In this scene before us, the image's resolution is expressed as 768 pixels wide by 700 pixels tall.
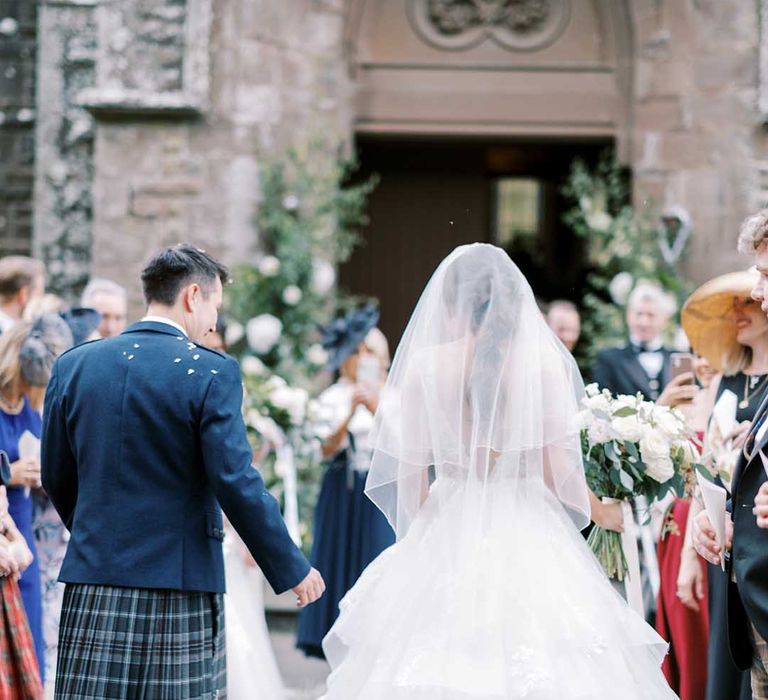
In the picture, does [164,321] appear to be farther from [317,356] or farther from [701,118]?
[701,118]

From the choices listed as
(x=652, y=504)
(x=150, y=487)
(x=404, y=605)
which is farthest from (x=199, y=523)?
(x=652, y=504)

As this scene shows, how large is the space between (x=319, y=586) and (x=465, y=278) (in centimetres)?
115

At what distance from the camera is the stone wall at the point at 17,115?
10828 millimetres

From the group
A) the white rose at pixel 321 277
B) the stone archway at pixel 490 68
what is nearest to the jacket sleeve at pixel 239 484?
the white rose at pixel 321 277

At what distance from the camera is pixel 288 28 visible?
1032cm

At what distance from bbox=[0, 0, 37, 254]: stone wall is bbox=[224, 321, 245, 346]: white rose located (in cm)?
238

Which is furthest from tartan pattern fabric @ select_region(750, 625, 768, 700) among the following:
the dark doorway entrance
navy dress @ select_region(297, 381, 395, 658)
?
the dark doorway entrance

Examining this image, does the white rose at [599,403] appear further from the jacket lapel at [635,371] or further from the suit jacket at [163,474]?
the jacket lapel at [635,371]

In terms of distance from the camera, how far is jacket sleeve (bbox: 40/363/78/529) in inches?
164

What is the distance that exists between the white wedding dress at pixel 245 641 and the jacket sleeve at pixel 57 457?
4.56 ft

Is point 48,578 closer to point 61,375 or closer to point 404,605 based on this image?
point 61,375

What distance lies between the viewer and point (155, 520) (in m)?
3.95

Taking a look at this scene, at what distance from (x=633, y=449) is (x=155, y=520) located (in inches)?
71.8

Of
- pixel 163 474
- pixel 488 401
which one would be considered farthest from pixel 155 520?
pixel 488 401
